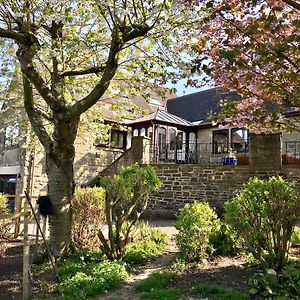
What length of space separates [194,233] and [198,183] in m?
7.40

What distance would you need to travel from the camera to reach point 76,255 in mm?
6781

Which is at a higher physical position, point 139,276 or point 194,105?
point 194,105

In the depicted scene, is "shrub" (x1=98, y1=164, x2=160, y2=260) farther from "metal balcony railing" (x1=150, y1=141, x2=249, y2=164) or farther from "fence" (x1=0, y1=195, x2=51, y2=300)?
"metal balcony railing" (x1=150, y1=141, x2=249, y2=164)

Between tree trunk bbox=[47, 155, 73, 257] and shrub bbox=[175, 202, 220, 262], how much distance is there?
7.04 ft

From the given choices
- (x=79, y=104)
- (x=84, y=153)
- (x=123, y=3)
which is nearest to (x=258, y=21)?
(x=123, y=3)

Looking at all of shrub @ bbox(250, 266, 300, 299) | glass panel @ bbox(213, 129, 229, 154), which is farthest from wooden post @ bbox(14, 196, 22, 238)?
glass panel @ bbox(213, 129, 229, 154)

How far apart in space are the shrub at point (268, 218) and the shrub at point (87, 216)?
310 cm

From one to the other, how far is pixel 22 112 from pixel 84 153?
327 inches

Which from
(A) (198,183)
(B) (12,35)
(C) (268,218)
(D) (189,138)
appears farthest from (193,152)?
(B) (12,35)

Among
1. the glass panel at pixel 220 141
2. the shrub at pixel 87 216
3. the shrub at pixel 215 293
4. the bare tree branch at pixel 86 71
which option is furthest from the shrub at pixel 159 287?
the glass panel at pixel 220 141

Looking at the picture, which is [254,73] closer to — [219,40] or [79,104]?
[219,40]

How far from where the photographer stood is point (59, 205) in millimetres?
6902

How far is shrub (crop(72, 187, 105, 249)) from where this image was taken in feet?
24.5

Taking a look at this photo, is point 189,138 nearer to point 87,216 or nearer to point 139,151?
point 139,151
